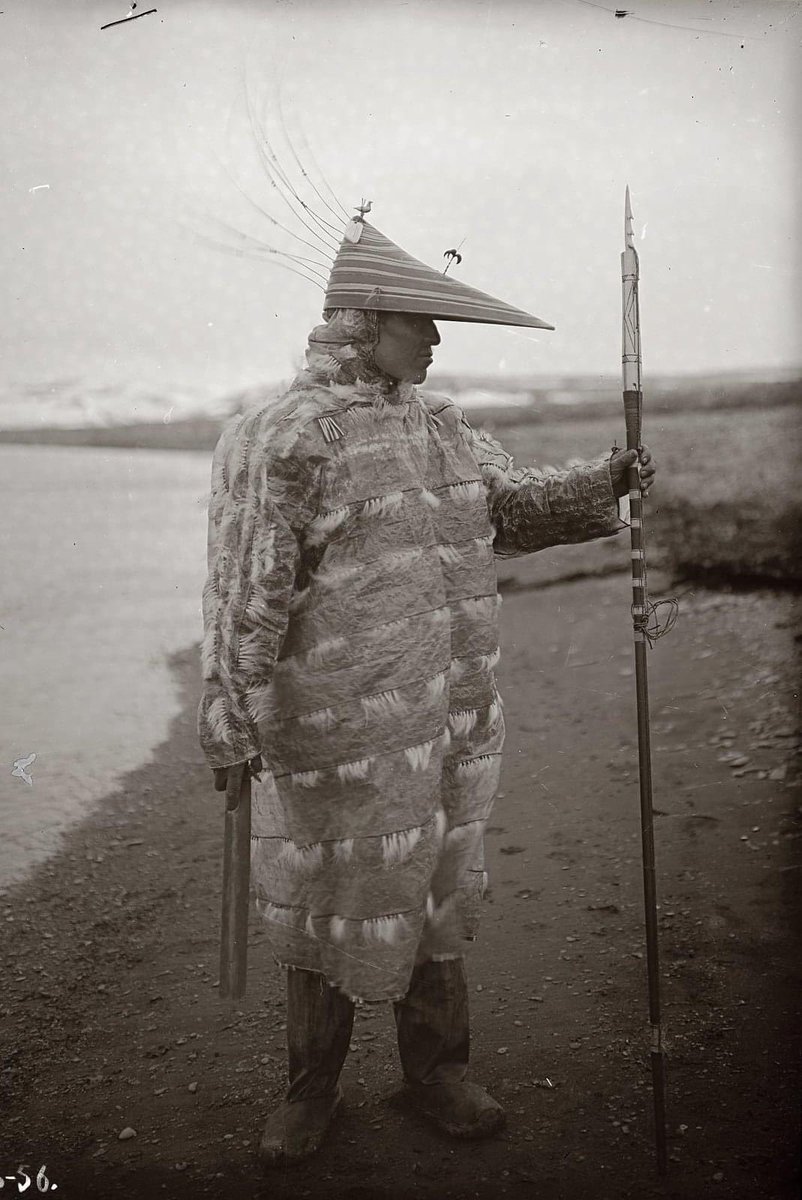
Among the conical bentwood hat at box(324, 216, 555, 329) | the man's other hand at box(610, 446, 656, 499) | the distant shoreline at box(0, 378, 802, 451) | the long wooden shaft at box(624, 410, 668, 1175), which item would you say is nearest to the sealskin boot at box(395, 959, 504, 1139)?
the long wooden shaft at box(624, 410, 668, 1175)

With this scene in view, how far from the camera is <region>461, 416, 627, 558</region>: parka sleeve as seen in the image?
2377 millimetres

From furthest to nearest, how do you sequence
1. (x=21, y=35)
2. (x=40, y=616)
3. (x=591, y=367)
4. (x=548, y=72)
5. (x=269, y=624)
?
(x=591, y=367), (x=40, y=616), (x=548, y=72), (x=21, y=35), (x=269, y=624)

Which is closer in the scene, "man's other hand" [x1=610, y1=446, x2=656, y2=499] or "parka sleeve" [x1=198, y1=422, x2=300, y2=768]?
"parka sleeve" [x1=198, y1=422, x2=300, y2=768]

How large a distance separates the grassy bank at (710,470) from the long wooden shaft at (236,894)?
61.6 inches

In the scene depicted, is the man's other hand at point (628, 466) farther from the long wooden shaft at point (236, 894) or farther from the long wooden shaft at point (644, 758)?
the long wooden shaft at point (236, 894)

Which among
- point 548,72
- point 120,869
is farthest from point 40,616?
point 548,72

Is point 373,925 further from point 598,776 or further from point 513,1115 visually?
point 598,776

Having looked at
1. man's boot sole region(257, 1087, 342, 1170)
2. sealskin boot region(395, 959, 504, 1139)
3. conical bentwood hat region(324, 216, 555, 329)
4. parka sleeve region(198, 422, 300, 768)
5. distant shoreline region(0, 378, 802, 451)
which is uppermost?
conical bentwood hat region(324, 216, 555, 329)

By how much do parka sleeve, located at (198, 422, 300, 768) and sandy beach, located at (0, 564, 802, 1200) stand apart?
0.96 metres

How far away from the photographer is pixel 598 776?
3.58 metres

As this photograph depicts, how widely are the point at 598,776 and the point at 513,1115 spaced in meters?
1.44

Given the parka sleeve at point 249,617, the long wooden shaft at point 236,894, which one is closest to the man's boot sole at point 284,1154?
the long wooden shaft at point 236,894

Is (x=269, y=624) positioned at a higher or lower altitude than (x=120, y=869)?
higher

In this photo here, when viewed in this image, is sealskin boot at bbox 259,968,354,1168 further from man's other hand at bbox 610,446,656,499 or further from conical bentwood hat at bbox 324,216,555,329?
conical bentwood hat at bbox 324,216,555,329
